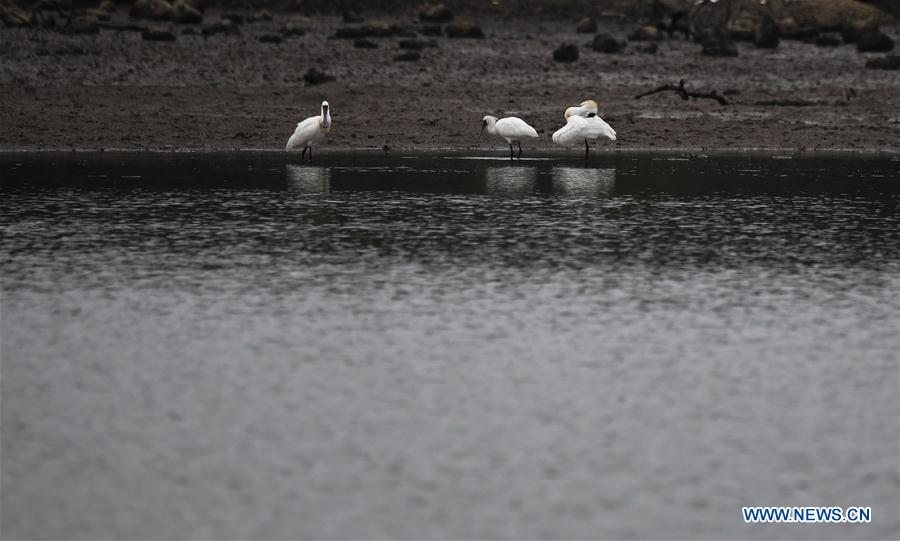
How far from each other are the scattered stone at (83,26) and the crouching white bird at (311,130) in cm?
1446

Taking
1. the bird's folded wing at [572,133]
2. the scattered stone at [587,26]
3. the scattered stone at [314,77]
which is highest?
the scattered stone at [587,26]

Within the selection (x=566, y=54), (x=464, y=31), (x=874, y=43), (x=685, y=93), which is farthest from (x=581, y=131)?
(x=874, y=43)

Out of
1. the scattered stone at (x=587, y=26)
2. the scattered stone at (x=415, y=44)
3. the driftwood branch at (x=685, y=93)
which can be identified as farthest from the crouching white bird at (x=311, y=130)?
the scattered stone at (x=587, y=26)

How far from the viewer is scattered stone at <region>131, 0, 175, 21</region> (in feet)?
138

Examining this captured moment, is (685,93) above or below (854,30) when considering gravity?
below

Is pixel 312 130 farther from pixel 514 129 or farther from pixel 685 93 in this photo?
pixel 685 93

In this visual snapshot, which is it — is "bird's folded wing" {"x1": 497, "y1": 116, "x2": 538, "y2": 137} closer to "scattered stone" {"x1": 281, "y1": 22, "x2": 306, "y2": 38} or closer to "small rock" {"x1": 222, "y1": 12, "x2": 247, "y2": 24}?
→ "scattered stone" {"x1": 281, "y1": 22, "x2": 306, "y2": 38}

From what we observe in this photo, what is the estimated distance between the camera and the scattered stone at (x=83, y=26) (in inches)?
1476

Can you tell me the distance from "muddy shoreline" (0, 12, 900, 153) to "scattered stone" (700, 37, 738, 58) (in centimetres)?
30

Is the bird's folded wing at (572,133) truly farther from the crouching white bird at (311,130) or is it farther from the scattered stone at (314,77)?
the scattered stone at (314,77)

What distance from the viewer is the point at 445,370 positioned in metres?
9.66

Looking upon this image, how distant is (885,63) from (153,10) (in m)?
20.3

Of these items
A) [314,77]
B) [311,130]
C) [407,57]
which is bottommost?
[311,130]

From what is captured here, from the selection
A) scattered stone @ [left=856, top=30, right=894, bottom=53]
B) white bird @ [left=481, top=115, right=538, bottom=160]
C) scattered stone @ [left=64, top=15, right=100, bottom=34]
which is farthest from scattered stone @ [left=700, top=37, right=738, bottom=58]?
scattered stone @ [left=64, top=15, right=100, bottom=34]
